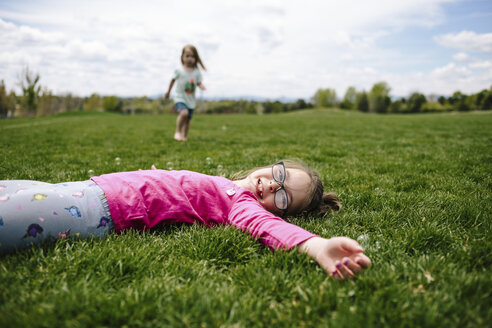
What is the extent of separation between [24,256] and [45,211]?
319 millimetres

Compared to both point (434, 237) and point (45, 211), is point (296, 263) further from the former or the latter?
point (45, 211)

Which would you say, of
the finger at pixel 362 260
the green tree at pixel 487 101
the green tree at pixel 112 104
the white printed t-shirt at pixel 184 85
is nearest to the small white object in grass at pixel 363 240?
the finger at pixel 362 260

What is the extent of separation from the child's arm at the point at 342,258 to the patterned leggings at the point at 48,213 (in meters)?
1.71

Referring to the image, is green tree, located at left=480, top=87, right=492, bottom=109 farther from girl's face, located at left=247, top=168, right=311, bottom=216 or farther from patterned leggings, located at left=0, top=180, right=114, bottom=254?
patterned leggings, located at left=0, top=180, right=114, bottom=254

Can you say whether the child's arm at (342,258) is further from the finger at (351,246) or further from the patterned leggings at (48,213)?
the patterned leggings at (48,213)

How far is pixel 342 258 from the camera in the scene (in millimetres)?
1850

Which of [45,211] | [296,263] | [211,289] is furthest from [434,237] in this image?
[45,211]

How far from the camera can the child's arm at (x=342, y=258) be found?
1795mm

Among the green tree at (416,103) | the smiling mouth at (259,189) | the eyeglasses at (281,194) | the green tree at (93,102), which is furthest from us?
the green tree at (416,103)

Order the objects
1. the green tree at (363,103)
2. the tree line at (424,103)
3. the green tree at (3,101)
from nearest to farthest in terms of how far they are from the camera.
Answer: the green tree at (3,101)
the tree line at (424,103)
the green tree at (363,103)

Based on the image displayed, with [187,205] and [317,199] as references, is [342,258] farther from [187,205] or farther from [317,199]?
[187,205]

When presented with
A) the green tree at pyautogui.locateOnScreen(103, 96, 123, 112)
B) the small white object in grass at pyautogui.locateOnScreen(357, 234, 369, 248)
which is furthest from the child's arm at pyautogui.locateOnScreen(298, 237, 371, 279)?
the green tree at pyautogui.locateOnScreen(103, 96, 123, 112)

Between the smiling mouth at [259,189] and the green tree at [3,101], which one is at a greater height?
the green tree at [3,101]

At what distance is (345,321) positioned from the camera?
4.49ft
